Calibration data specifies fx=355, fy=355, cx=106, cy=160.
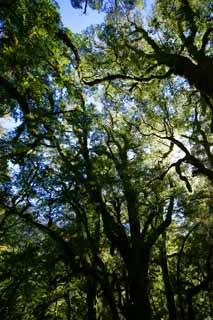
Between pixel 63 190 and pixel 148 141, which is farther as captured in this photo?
pixel 148 141

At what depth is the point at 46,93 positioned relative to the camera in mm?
10898

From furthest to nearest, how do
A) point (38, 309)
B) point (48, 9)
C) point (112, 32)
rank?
point (38, 309) → point (112, 32) → point (48, 9)

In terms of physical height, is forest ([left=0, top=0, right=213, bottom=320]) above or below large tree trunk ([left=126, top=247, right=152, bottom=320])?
above

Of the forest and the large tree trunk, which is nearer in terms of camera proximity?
the forest

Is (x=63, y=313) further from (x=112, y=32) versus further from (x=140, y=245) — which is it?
(x=112, y=32)

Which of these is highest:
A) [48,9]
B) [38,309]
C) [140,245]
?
[48,9]

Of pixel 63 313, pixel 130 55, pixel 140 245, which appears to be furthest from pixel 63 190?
pixel 63 313

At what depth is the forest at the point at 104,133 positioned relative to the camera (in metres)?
8.81

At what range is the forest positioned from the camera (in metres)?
8.81

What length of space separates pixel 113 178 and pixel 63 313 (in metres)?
20.5

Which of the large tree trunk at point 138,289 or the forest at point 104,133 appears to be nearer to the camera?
the forest at point 104,133

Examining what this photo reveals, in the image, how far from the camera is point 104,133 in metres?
15.2

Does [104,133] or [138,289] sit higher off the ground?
[104,133]

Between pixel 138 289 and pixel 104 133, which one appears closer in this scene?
pixel 138 289
